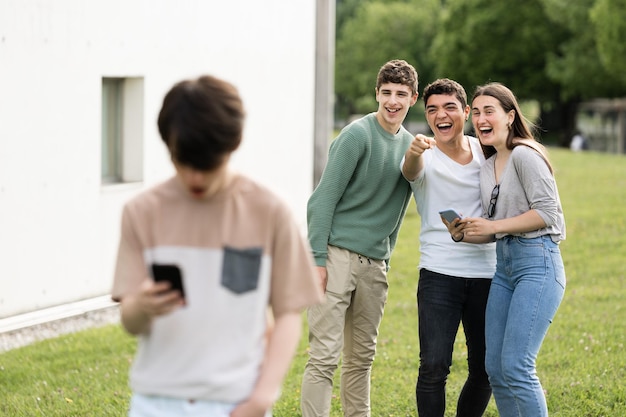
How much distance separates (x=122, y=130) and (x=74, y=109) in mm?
1236

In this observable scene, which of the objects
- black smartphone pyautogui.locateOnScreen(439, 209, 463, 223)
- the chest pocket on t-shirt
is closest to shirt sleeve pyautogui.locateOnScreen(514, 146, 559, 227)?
black smartphone pyautogui.locateOnScreen(439, 209, 463, 223)

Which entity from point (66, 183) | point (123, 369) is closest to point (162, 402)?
point (123, 369)

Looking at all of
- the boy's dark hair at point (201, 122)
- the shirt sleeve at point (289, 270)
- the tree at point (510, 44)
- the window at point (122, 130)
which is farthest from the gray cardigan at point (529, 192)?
the tree at point (510, 44)

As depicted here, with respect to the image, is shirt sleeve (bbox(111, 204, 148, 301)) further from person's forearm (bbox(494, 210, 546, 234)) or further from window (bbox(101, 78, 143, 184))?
window (bbox(101, 78, 143, 184))

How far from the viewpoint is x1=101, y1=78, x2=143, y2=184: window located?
10773 millimetres

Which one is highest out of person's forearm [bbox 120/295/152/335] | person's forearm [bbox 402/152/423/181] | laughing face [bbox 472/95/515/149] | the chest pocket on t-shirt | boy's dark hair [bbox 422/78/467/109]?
boy's dark hair [bbox 422/78/467/109]

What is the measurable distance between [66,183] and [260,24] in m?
4.16

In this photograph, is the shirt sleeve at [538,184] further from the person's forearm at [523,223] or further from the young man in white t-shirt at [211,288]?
the young man in white t-shirt at [211,288]

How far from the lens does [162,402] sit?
3.11 meters

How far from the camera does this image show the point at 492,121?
5324mm

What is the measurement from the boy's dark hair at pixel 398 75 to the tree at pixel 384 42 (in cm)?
7471

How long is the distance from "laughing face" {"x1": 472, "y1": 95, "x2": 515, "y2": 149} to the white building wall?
4872mm

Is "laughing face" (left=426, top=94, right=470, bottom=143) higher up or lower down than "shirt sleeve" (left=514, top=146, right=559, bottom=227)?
higher up

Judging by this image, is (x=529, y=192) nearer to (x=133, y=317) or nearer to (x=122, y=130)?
(x=133, y=317)
